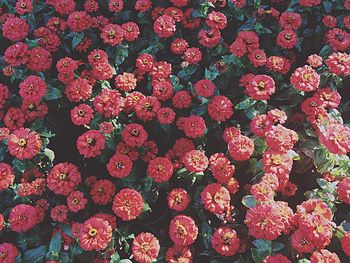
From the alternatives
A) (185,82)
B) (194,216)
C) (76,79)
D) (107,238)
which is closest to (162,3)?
(185,82)

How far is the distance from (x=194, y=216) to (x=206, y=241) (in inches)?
5.5

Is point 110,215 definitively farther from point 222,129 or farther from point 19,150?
point 222,129

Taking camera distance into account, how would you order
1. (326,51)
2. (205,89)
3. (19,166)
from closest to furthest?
(19,166) < (205,89) < (326,51)

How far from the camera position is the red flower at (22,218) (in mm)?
2031

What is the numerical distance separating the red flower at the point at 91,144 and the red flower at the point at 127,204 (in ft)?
0.87

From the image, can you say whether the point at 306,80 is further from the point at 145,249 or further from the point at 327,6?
the point at 145,249

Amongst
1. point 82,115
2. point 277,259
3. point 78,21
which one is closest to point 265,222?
point 277,259

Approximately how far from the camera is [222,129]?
257 centimetres

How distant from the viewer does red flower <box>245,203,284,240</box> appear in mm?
1856

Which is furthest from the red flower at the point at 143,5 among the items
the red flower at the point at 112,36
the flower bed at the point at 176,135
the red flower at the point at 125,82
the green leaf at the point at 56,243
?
the green leaf at the point at 56,243

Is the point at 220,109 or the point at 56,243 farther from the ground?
the point at 220,109

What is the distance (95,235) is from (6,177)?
59 cm

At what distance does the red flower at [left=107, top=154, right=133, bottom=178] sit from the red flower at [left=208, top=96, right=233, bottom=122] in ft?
1.81

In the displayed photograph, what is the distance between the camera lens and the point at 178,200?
2.13 metres
